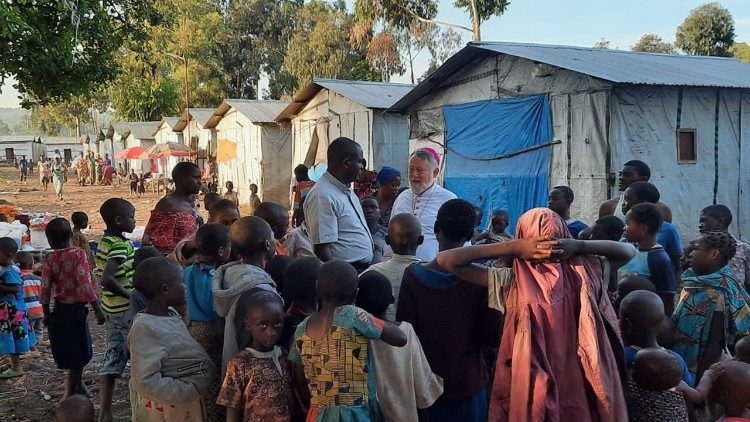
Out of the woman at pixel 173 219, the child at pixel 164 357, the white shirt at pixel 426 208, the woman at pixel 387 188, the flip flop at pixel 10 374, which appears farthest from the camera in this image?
the woman at pixel 387 188

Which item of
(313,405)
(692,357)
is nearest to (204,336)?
(313,405)

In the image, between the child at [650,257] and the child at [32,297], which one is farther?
the child at [32,297]

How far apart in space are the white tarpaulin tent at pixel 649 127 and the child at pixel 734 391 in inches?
244

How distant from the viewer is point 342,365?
8.13ft

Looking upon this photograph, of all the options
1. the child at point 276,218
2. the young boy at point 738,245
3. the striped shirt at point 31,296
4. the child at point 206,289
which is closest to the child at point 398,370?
the child at point 206,289

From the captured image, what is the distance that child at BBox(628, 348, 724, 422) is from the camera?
248 cm

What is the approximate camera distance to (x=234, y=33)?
41.2 m

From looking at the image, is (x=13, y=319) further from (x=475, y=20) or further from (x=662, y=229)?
(x=475, y=20)

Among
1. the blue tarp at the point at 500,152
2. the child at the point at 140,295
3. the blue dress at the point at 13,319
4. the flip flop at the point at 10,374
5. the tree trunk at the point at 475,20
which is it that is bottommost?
the flip flop at the point at 10,374

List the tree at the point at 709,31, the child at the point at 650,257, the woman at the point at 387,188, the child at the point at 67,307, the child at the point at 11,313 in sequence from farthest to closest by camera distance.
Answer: the tree at the point at 709,31
the woman at the point at 387,188
the child at the point at 11,313
the child at the point at 67,307
the child at the point at 650,257

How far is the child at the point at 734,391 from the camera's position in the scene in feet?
8.23

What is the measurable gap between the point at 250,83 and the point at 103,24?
3652cm

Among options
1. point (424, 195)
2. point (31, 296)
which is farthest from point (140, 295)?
point (31, 296)

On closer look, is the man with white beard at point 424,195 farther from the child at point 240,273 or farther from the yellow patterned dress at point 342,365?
Answer: the yellow patterned dress at point 342,365
